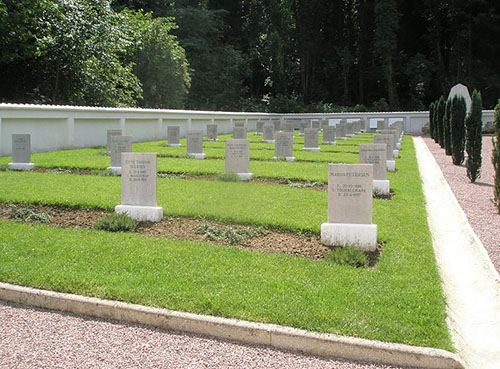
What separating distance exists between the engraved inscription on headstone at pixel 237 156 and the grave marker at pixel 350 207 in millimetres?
5369

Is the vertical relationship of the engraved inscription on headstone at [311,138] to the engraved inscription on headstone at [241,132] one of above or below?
below

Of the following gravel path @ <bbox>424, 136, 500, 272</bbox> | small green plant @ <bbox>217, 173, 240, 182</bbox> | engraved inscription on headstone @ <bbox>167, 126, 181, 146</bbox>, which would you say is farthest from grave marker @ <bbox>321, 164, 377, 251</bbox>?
engraved inscription on headstone @ <bbox>167, 126, 181, 146</bbox>

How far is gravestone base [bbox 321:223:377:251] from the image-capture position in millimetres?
6578

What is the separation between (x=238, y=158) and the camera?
476 inches

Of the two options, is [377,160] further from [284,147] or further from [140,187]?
[284,147]

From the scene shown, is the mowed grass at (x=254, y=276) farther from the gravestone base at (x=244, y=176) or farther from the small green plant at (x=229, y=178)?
the gravestone base at (x=244, y=176)

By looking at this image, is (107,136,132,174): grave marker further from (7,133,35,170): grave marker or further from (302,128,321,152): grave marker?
(302,128,321,152): grave marker

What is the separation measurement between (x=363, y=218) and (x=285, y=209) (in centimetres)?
226

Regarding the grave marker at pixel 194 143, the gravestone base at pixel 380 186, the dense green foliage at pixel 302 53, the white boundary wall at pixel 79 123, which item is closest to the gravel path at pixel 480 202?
the gravestone base at pixel 380 186

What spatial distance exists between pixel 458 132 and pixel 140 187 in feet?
41.6

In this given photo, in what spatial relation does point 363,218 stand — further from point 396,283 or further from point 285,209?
point 285,209

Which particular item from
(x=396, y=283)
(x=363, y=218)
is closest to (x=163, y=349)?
(x=396, y=283)

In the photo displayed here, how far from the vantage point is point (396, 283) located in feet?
17.3

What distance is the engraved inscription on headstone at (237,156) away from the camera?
39.3 ft
